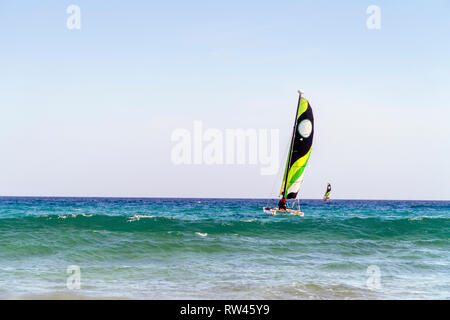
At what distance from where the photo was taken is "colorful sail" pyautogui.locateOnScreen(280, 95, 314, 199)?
85.3 feet

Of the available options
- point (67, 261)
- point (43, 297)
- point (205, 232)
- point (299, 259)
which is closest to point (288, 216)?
point (205, 232)

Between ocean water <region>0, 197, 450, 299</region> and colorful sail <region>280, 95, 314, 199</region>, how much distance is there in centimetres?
276

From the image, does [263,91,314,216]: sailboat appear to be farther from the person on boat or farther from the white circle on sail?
the person on boat

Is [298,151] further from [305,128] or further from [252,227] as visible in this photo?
[252,227]

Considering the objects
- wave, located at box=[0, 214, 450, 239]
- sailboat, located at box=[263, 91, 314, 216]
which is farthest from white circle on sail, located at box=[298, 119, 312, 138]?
wave, located at box=[0, 214, 450, 239]

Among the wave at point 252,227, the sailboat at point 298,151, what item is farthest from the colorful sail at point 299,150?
the wave at point 252,227

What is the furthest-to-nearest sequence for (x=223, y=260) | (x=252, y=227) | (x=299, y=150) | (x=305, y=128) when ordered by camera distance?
(x=252, y=227) → (x=299, y=150) → (x=305, y=128) → (x=223, y=260)

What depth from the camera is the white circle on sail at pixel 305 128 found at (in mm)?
26078

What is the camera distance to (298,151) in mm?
26828

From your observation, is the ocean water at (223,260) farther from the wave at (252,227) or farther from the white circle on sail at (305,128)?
the white circle on sail at (305,128)

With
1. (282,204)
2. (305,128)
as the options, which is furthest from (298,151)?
(282,204)

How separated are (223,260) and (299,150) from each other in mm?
12772
